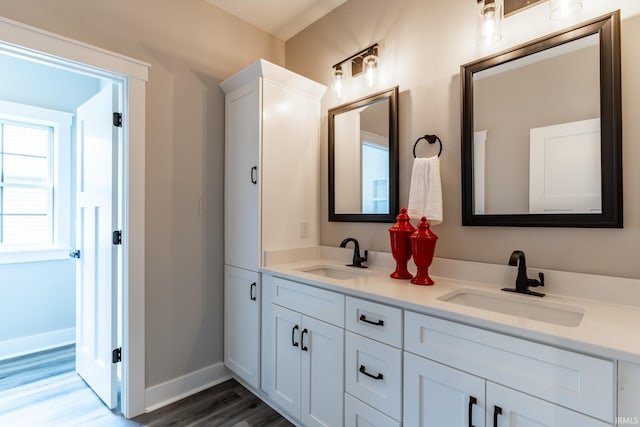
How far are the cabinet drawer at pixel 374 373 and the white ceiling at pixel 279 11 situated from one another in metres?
2.22

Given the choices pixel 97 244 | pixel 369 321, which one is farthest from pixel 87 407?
pixel 369 321

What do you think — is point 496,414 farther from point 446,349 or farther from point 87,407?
point 87,407

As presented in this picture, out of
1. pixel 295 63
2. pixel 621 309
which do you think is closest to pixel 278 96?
pixel 295 63

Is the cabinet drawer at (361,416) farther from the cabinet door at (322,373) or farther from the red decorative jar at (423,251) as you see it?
the red decorative jar at (423,251)

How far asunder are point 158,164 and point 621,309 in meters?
2.40

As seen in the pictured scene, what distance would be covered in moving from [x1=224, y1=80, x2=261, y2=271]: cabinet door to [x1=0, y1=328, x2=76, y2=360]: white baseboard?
1.95 meters

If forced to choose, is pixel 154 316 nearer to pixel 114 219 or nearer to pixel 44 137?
pixel 114 219

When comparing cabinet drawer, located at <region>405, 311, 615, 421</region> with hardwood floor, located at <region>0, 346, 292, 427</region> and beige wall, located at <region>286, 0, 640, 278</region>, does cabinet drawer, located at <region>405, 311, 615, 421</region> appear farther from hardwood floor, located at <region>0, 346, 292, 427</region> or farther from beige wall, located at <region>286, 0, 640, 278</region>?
hardwood floor, located at <region>0, 346, 292, 427</region>

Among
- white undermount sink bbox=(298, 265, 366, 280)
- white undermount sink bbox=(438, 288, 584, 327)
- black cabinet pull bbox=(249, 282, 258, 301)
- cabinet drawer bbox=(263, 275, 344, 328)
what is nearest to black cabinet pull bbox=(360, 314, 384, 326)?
cabinet drawer bbox=(263, 275, 344, 328)

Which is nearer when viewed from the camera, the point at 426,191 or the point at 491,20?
the point at 491,20

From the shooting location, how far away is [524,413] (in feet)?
3.16

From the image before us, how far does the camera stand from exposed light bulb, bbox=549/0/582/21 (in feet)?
4.35

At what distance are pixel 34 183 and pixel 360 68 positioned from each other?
9.95 feet

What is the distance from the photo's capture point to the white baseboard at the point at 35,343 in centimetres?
261
